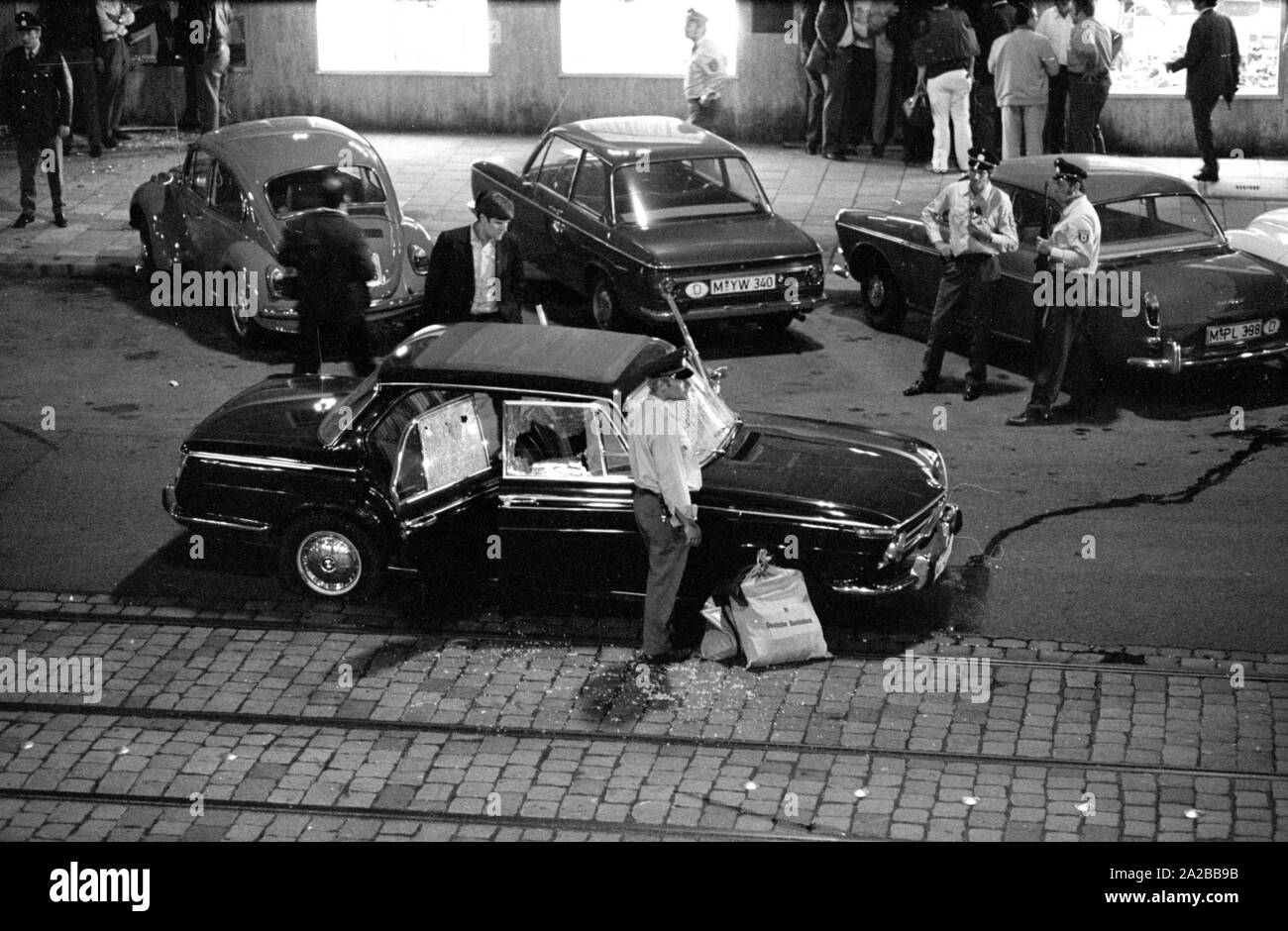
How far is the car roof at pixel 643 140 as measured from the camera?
1509cm

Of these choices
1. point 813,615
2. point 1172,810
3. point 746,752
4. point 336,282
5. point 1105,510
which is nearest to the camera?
point 1172,810

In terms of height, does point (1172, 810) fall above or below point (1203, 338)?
below

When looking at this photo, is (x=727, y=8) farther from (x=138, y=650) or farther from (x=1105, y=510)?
(x=138, y=650)

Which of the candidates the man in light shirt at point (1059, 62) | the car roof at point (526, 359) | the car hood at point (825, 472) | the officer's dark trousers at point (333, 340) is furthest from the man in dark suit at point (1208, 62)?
the car roof at point (526, 359)

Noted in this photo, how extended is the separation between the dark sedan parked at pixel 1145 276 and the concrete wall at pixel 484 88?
7.09 m

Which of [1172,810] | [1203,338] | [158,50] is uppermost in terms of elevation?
[158,50]

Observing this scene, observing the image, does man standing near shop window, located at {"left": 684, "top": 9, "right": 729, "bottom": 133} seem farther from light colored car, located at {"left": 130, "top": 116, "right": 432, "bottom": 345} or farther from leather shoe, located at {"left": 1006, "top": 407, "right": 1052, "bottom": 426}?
leather shoe, located at {"left": 1006, "top": 407, "right": 1052, "bottom": 426}

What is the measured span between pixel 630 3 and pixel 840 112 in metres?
3.04

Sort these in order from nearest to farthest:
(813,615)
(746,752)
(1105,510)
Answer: (746,752)
(813,615)
(1105,510)

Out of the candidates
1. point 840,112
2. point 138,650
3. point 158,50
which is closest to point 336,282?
point 138,650

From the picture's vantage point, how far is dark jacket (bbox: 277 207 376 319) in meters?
12.5

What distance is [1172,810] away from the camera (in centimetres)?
772

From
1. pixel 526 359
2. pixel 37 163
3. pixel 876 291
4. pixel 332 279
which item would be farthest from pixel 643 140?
pixel 37 163

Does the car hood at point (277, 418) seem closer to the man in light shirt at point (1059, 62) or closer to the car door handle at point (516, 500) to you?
the car door handle at point (516, 500)
